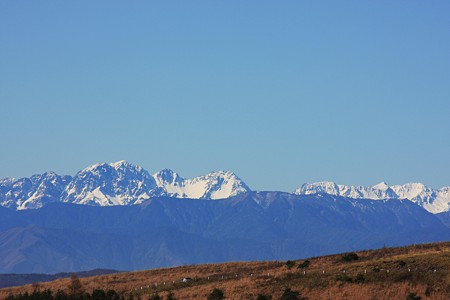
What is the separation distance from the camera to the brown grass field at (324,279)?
84.1 m

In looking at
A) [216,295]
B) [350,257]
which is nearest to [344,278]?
[216,295]

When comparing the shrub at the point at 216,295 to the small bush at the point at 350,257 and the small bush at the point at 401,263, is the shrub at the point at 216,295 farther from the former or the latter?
the small bush at the point at 350,257

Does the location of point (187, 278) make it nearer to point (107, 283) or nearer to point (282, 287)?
point (107, 283)

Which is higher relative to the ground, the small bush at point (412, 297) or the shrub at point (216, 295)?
the shrub at point (216, 295)

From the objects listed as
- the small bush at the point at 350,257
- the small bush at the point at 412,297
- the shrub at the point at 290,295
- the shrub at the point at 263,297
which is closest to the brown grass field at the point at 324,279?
the small bush at the point at 350,257

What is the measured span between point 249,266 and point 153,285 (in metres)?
16.0

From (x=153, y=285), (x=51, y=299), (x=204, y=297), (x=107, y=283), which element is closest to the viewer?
(x=51, y=299)

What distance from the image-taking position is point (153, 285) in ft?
333

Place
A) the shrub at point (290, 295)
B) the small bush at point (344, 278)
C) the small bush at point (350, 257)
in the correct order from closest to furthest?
the shrub at point (290, 295)
the small bush at point (344, 278)
the small bush at point (350, 257)

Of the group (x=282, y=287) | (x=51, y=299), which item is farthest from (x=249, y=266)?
(x=51, y=299)

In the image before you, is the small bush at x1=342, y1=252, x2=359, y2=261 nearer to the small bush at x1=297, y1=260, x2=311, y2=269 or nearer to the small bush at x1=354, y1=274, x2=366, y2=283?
the small bush at x1=297, y1=260, x2=311, y2=269

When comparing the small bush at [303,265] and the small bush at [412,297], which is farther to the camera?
the small bush at [303,265]

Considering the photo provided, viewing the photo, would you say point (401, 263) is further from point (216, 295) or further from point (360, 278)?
point (216, 295)

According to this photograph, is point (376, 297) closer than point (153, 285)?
Yes
